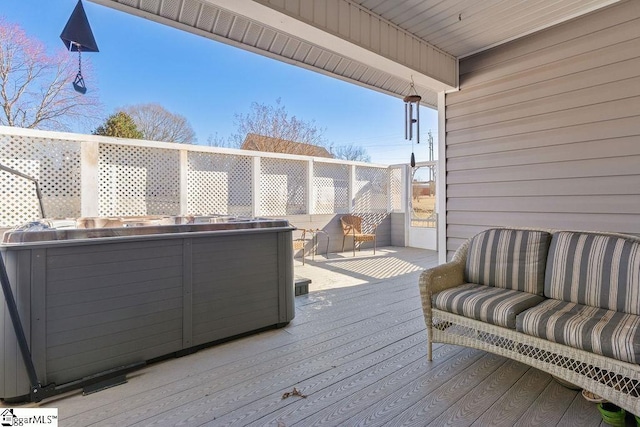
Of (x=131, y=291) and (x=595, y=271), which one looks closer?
(x=595, y=271)

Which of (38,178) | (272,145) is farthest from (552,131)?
(272,145)

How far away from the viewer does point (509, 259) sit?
2365mm

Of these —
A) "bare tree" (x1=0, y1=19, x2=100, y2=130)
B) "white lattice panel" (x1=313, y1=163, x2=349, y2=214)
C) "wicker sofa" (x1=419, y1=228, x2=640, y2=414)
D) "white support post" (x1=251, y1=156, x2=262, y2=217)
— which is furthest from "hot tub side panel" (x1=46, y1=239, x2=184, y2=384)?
"bare tree" (x1=0, y1=19, x2=100, y2=130)

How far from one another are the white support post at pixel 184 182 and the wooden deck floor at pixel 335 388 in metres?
3.37

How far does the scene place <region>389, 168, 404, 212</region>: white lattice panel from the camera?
26.8 feet

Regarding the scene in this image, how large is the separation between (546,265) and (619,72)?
5.35ft

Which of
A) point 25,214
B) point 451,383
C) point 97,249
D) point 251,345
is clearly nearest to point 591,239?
point 451,383

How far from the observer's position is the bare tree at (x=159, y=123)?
9859 millimetres

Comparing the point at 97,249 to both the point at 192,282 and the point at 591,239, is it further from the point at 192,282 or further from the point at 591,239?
the point at 591,239

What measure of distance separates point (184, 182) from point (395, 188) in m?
5.05

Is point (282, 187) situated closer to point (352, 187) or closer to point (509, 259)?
point (352, 187)

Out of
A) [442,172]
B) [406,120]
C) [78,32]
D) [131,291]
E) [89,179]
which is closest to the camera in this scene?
[131,291]

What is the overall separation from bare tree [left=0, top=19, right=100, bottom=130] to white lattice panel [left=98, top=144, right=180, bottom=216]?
5.38 meters

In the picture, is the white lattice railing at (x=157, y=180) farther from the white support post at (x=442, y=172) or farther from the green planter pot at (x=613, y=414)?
the green planter pot at (x=613, y=414)
